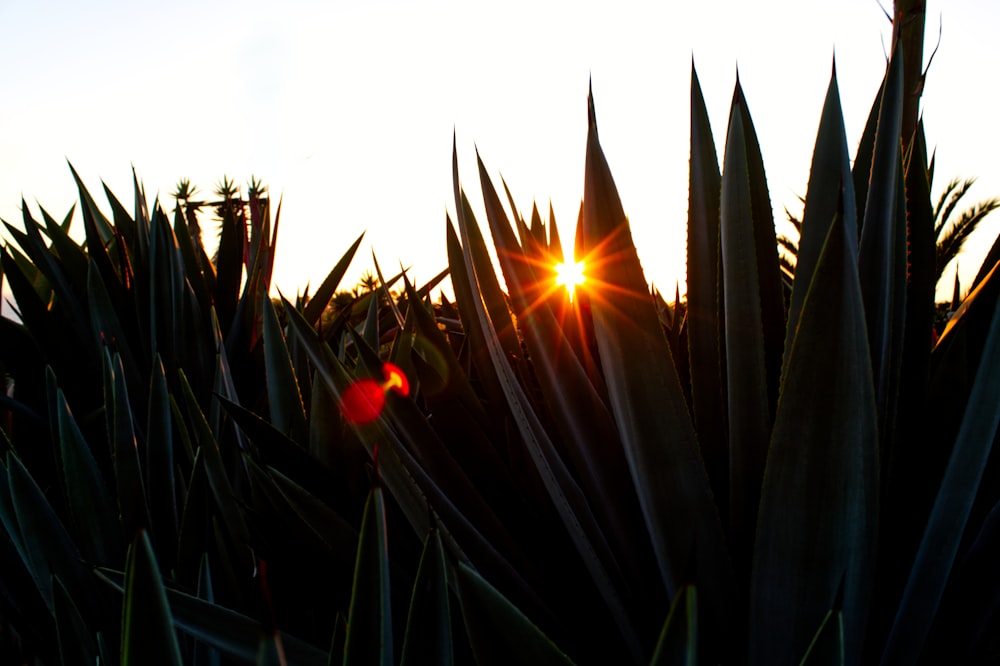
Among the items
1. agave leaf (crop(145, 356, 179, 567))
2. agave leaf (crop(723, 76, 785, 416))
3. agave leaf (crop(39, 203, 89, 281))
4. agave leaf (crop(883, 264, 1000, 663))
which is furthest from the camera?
agave leaf (crop(39, 203, 89, 281))

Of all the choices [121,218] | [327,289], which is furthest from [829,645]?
[121,218]

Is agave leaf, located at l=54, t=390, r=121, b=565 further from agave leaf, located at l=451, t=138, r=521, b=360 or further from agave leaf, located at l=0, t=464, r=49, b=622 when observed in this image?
agave leaf, located at l=451, t=138, r=521, b=360

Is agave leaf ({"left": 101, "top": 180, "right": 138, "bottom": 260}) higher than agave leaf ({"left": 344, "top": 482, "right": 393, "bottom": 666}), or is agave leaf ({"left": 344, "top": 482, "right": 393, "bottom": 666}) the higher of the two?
agave leaf ({"left": 101, "top": 180, "right": 138, "bottom": 260})

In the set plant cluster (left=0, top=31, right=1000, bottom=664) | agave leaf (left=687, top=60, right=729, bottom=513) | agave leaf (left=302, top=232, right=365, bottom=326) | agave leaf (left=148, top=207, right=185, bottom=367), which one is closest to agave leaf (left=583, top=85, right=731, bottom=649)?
plant cluster (left=0, top=31, right=1000, bottom=664)

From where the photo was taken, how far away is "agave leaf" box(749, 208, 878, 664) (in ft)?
1.65

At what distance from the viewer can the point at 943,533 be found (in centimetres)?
61

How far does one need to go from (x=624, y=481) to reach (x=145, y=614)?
50 centimetres

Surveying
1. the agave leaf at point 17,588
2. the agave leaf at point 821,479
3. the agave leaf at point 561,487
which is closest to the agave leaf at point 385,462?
the agave leaf at point 561,487

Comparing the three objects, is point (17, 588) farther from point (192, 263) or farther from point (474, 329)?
point (192, 263)

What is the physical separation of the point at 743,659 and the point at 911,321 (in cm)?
43

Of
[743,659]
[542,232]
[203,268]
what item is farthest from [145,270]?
[743,659]

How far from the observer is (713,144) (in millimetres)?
752

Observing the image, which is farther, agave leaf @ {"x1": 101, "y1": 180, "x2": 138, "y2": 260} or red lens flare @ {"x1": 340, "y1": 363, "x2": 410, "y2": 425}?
agave leaf @ {"x1": 101, "y1": 180, "x2": 138, "y2": 260}

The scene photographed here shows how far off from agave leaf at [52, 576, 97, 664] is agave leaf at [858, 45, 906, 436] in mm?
956
